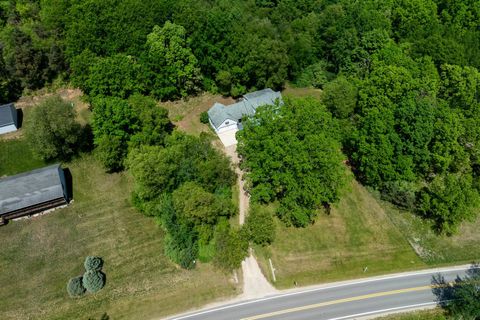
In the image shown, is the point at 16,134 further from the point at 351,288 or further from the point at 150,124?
the point at 351,288

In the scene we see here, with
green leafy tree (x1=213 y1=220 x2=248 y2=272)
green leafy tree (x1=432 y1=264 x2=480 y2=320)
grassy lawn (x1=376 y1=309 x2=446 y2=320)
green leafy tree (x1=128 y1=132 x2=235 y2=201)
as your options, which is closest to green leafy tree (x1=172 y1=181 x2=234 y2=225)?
green leafy tree (x1=128 y1=132 x2=235 y2=201)

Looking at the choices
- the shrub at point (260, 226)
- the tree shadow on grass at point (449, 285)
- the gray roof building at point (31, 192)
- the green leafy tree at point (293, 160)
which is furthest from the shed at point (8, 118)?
the tree shadow on grass at point (449, 285)

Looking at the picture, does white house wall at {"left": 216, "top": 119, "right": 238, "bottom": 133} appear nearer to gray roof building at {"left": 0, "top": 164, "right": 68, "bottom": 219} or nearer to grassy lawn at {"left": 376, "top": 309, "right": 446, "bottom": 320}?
gray roof building at {"left": 0, "top": 164, "right": 68, "bottom": 219}

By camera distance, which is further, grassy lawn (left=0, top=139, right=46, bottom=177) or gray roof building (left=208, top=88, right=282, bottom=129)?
gray roof building (left=208, top=88, right=282, bottom=129)

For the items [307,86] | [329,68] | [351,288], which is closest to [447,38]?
[329,68]

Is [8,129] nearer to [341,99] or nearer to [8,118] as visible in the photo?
[8,118]

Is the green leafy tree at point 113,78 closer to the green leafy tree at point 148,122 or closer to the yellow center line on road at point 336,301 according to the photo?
the green leafy tree at point 148,122
